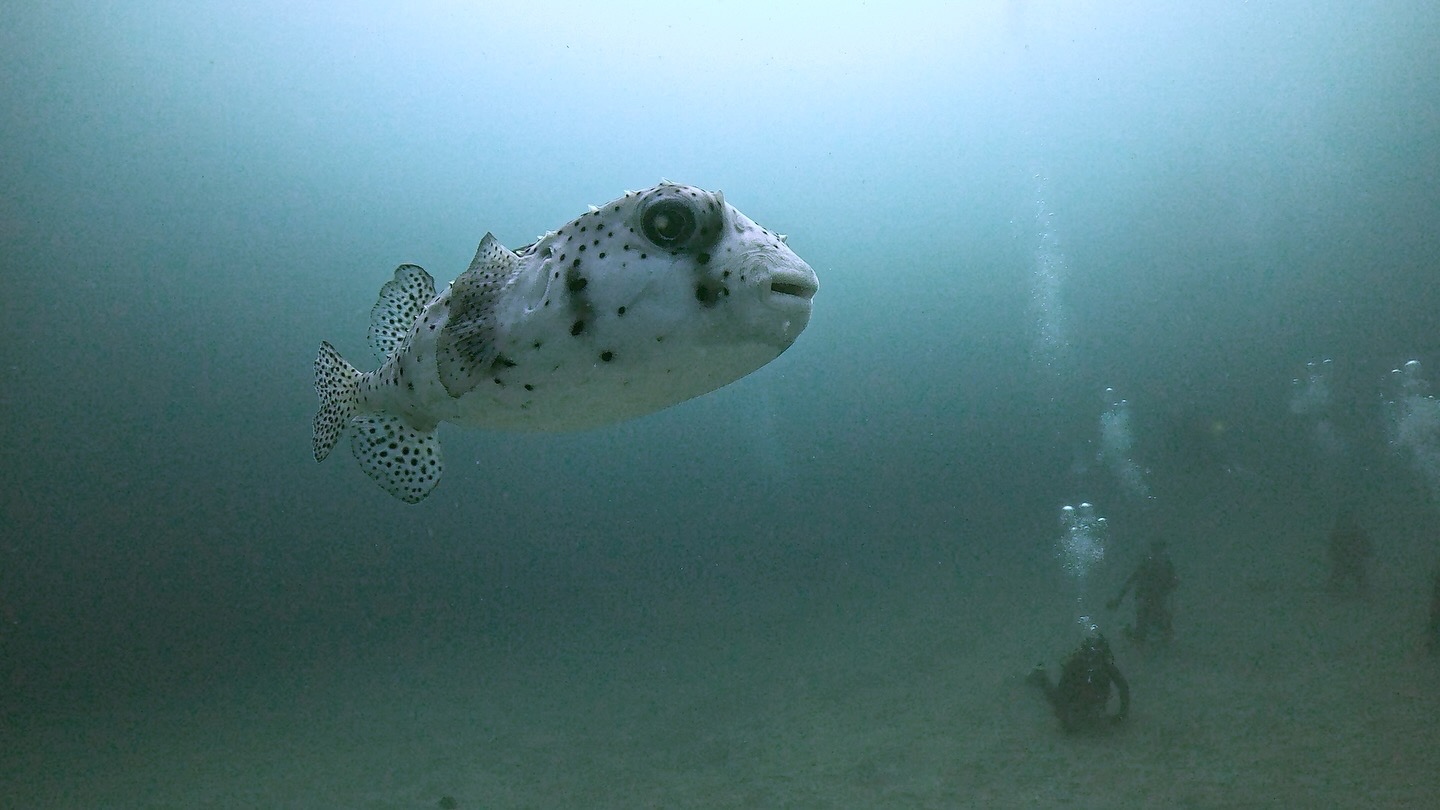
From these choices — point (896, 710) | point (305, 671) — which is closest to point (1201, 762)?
point (896, 710)

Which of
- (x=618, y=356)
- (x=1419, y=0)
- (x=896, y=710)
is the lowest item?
(x=896, y=710)

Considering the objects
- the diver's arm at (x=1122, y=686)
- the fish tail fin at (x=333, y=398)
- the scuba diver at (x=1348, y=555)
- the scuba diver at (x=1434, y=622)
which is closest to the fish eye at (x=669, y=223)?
the fish tail fin at (x=333, y=398)

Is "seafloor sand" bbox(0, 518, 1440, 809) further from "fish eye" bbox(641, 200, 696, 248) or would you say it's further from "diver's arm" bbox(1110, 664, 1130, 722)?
"fish eye" bbox(641, 200, 696, 248)

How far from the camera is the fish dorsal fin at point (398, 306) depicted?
3.40 metres

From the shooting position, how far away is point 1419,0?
1419 cm

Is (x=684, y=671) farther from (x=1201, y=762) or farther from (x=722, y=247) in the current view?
(x=722, y=247)

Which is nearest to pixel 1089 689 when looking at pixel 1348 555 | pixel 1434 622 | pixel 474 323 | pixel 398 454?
pixel 1434 622

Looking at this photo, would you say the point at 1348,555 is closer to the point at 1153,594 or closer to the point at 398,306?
the point at 1153,594

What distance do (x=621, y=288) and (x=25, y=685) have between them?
1936 centimetres

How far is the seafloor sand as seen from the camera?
6.70m

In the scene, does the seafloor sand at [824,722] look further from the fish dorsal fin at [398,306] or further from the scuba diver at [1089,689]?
the fish dorsal fin at [398,306]

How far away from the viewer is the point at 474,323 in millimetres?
2283

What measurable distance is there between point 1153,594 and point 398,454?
10.4 meters

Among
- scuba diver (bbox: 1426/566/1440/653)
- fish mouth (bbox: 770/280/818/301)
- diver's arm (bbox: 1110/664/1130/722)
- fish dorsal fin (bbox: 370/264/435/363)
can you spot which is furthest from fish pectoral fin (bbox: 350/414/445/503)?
scuba diver (bbox: 1426/566/1440/653)
